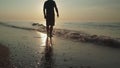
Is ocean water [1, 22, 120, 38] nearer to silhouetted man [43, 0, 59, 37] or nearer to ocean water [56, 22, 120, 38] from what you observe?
ocean water [56, 22, 120, 38]

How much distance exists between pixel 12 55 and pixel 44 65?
1.97 metres

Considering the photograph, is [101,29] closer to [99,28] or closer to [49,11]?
[99,28]

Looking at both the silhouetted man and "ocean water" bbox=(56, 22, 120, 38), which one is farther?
"ocean water" bbox=(56, 22, 120, 38)

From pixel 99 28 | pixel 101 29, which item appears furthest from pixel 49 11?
pixel 99 28

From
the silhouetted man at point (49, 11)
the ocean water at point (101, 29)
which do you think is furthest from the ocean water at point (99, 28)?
the silhouetted man at point (49, 11)

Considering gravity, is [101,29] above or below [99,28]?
above

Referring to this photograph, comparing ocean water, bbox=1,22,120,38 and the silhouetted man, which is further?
ocean water, bbox=1,22,120,38

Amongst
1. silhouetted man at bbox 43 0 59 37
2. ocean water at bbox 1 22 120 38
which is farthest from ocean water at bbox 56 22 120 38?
silhouetted man at bbox 43 0 59 37

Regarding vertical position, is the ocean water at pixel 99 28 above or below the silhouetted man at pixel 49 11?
below

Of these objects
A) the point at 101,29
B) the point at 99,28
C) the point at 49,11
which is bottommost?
the point at 99,28

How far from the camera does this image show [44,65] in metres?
7.19

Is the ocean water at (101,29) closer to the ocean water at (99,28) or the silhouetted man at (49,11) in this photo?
the ocean water at (99,28)

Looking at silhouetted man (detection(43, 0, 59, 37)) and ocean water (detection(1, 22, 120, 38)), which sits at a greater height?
silhouetted man (detection(43, 0, 59, 37))

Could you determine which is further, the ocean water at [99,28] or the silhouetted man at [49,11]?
the ocean water at [99,28]
